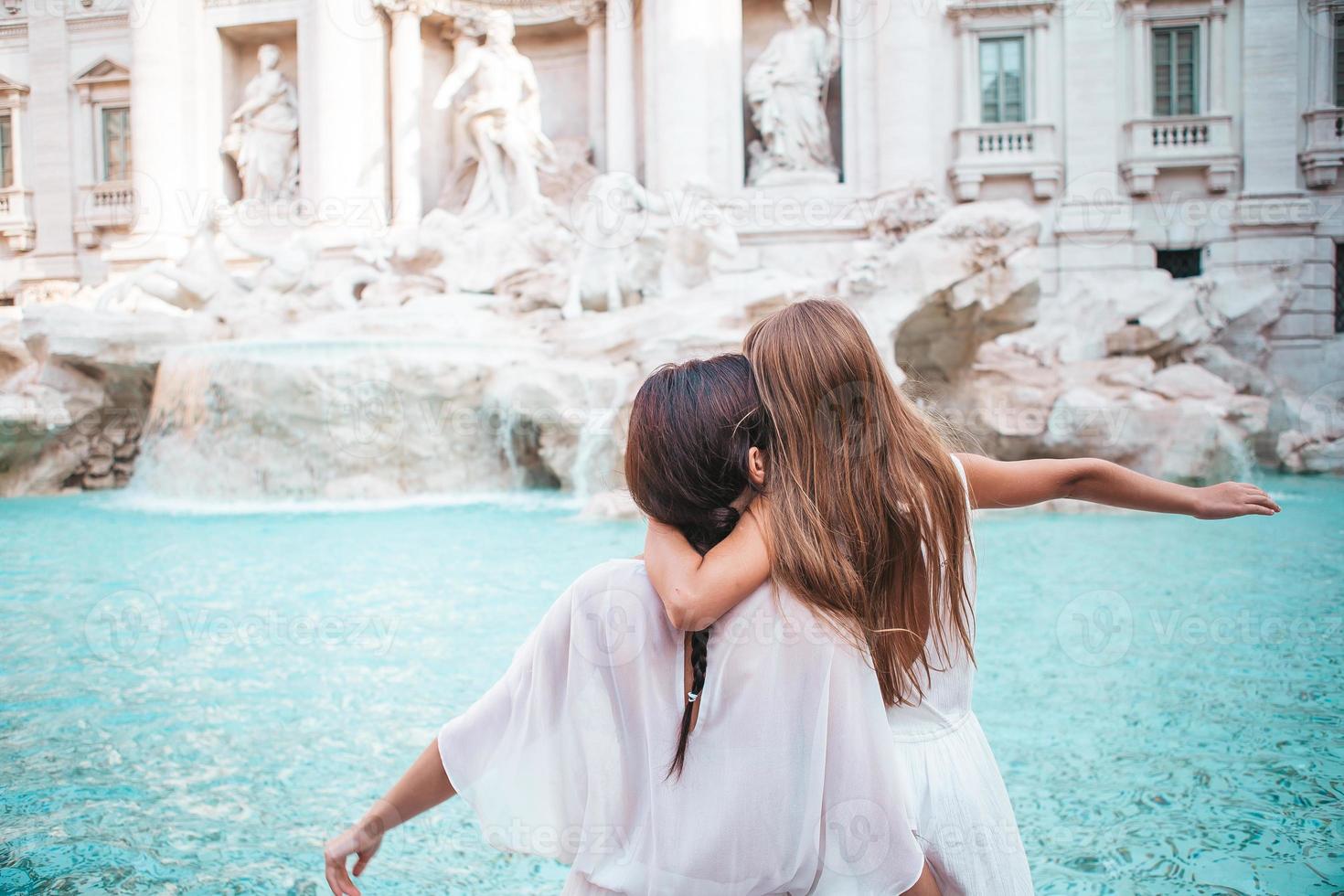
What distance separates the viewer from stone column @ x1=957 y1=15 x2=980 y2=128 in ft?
45.1

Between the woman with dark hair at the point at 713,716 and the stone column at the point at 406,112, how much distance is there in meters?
14.3

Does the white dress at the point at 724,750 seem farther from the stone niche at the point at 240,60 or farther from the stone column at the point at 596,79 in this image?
the stone niche at the point at 240,60

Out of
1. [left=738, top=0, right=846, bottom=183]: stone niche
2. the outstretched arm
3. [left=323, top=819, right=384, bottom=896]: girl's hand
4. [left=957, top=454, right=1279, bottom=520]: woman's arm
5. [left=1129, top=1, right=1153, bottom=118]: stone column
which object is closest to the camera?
[left=323, top=819, right=384, bottom=896]: girl's hand

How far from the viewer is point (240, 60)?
1574cm

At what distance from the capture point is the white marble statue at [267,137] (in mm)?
14906

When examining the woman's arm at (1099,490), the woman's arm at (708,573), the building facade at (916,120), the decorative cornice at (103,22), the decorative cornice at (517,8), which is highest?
the decorative cornice at (103,22)

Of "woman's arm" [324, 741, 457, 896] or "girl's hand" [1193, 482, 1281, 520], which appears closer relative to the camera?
"woman's arm" [324, 741, 457, 896]

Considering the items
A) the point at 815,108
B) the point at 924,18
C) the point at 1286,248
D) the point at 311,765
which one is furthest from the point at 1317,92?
the point at 311,765

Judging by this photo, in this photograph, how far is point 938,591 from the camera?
1.08 meters

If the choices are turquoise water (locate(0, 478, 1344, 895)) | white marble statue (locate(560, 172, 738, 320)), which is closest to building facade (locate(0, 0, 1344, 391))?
white marble statue (locate(560, 172, 738, 320))

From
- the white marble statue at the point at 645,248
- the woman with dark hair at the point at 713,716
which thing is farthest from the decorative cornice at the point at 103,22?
the woman with dark hair at the point at 713,716

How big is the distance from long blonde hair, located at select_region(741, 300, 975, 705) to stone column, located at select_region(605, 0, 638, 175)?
1384 cm

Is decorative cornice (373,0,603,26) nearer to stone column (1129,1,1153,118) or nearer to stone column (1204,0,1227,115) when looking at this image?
stone column (1129,1,1153,118)

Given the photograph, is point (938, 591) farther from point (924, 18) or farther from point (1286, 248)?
point (1286, 248)
